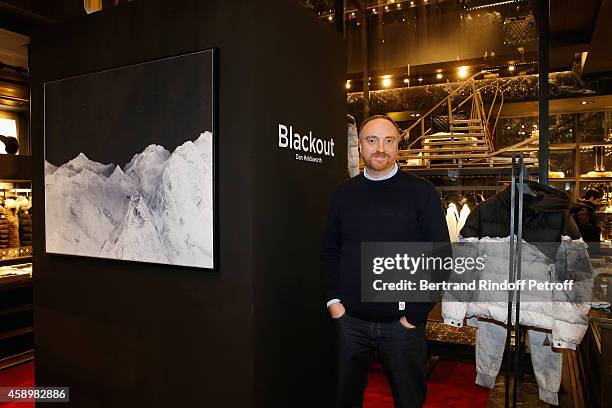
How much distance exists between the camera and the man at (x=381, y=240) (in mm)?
2168

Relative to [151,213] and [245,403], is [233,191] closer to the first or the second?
[151,213]

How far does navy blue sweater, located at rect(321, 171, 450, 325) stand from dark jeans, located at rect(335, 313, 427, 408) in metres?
0.06

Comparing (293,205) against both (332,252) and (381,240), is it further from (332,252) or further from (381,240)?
(381,240)

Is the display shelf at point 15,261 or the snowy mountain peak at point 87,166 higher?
the snowy mountain peak at point 87,166

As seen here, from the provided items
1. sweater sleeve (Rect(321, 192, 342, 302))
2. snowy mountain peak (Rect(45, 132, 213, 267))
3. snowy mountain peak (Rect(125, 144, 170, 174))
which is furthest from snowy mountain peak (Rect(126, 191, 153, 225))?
sweater sleeve (Rect(321, 192, 342, 302))

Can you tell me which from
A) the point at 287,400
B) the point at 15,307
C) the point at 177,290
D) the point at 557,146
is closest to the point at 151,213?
the point at 177,290

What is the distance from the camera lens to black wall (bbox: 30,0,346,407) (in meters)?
2.11

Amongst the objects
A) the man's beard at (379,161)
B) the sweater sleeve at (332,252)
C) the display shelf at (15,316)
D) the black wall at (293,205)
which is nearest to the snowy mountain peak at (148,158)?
the black wall at (293,205)

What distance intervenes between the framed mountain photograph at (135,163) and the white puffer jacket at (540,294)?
1.74m

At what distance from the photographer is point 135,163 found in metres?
2.40

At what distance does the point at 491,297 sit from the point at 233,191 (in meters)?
1.85

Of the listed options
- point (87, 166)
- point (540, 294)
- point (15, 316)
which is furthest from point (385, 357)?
point (15, 316)

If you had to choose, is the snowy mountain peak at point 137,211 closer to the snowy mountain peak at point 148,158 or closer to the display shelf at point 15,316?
the snowy mountain peak at point 148,158

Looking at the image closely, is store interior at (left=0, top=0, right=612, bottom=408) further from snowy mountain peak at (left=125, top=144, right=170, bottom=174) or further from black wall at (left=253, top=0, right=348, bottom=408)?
snowy mountain peak at (left=125, top=144, right=170, bottom=174)
